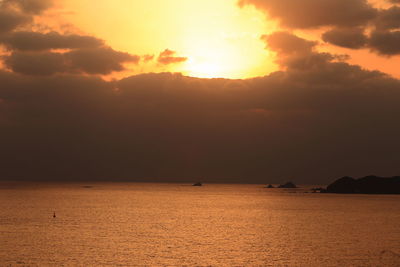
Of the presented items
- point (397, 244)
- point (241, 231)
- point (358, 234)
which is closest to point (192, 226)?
point (241, 231)

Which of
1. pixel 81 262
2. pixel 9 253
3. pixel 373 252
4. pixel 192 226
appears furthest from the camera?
pixel 192 226

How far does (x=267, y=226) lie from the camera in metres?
106

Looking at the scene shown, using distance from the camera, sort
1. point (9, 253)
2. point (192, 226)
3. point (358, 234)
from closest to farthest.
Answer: point (9, 253) < point (358, 234) < point (192, 226)

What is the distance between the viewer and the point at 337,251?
68.2 m

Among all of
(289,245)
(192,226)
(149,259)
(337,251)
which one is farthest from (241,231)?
(149,259)

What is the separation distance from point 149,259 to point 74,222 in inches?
2119

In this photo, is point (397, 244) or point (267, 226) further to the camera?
point (267, 226)

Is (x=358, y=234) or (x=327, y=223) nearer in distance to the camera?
(x=358, y=234)

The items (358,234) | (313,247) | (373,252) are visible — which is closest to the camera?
(373,252)

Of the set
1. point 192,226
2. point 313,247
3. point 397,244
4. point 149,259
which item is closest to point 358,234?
point 397,244

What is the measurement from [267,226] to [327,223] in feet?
56.7

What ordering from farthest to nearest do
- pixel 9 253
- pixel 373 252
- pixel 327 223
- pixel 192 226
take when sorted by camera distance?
pixel 327 223 < pixel 192 226 < pixel 373 252 < pixel 9 253

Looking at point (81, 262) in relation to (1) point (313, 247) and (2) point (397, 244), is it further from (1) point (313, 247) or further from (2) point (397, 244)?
(2) point (397, 244)

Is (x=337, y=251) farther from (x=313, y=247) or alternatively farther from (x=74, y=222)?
(x=74, y=222)
